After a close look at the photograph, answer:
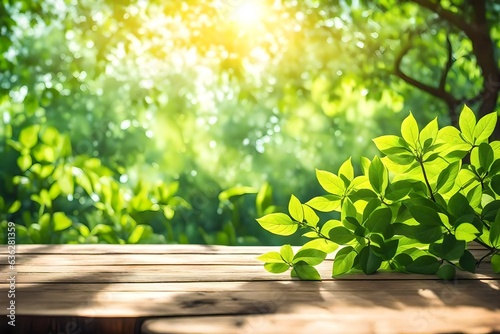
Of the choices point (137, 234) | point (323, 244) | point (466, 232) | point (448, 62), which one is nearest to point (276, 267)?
point (323, 244)

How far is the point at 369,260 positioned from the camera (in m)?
1.42

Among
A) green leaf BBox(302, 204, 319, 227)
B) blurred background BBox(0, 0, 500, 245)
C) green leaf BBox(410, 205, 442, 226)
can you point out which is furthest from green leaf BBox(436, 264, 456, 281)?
blurred background BBox(0, 0, 500, 245)

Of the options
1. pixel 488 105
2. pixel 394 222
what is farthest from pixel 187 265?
pixel 488 105

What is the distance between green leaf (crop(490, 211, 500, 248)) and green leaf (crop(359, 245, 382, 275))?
276 mm

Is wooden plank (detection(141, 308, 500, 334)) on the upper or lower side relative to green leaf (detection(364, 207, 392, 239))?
lower

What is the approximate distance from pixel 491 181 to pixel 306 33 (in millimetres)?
3534

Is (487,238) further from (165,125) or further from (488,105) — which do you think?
(165,125)

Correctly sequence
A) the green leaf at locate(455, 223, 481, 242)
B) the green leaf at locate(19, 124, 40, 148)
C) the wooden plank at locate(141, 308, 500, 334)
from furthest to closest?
the green leaf at locate(19, 124, 40, 148)
the green leaf at locate(455, 223, 481, 242)
the wooden plank at locate(141, 308, 500, 334)

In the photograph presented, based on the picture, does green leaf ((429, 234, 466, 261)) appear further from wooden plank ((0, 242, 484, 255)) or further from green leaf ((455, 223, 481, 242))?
wooden plank ((0, 242, 484, 255))

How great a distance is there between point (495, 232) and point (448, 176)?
17 cm

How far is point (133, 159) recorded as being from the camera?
630 cm

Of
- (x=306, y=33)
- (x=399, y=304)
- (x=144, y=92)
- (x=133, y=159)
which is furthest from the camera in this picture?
(x=133, y=159)

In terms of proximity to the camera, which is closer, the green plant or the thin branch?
the green plant

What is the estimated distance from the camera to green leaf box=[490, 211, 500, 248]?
1392 millimetres
